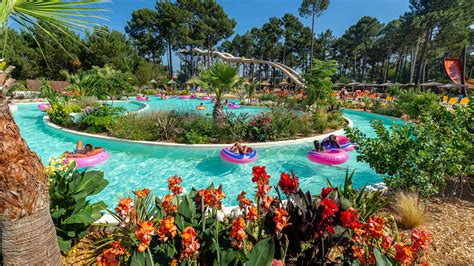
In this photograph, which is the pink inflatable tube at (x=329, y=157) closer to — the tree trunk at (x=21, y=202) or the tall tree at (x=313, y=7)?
the tree trunk at (x=21, y=202)

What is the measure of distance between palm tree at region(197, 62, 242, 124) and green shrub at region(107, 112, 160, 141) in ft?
8.93

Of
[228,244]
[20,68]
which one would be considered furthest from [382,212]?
[20,68]

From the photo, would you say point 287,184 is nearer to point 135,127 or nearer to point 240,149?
point 240,149

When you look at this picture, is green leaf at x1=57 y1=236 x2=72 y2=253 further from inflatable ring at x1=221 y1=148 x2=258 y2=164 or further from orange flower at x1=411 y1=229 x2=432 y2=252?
inflatable ring at x1=221 y1=148 x2=258 y2=164

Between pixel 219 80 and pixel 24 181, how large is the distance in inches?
371

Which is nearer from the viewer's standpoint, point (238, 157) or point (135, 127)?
point (238, 157)

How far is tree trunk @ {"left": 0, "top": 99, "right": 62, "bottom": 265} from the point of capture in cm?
156

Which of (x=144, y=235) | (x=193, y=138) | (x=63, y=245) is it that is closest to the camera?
(x=144, y=235)

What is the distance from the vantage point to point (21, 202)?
1.61m

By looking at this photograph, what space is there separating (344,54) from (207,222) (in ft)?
223

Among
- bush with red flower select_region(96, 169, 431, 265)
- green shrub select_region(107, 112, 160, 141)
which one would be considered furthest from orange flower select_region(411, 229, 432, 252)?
green shrub select_region(107, 112, 160, 141)

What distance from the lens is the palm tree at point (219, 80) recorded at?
409 inches

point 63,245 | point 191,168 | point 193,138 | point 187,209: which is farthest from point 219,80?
point 63,245

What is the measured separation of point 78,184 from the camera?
2873 millimetres
